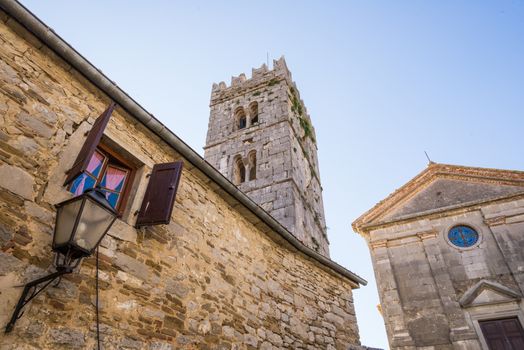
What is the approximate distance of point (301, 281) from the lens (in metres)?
6.31

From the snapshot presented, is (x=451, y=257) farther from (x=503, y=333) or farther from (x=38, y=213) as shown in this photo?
(x=38, y=213)

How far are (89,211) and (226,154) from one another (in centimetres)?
1282

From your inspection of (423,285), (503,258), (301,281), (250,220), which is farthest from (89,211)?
(503,258)

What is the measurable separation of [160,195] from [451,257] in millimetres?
12345

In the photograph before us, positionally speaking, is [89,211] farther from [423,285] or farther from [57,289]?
[423,285]

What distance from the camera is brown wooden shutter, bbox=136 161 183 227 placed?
3.76 metres

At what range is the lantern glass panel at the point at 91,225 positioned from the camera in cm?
269

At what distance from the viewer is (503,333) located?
10.6 metres

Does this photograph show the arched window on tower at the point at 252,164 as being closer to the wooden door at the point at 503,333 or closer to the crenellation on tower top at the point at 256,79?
the crenellation on tower top at the point at 256,79

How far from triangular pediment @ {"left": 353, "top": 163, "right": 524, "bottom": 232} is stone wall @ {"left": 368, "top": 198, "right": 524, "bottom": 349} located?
495 mm

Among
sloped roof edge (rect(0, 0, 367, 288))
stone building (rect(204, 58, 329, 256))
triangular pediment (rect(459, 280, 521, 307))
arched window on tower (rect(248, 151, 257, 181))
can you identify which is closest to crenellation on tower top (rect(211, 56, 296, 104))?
stone building (rect(204, 58, 329, 256))

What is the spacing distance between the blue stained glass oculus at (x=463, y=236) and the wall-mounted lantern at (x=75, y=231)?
13.6 metres

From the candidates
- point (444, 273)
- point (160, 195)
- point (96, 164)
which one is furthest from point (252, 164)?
point (96, 164)

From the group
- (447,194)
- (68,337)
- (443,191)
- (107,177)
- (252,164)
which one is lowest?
(68,337)
